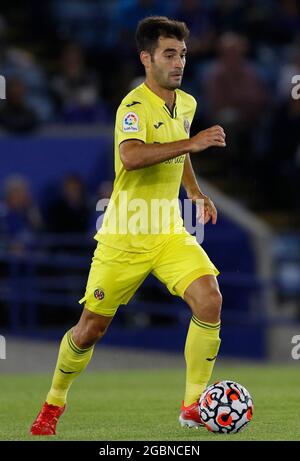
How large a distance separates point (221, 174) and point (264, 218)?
898 millimetres

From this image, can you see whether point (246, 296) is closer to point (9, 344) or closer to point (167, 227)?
point (9, 344)

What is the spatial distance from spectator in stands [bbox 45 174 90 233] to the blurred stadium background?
20 millimetres

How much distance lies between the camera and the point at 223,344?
16.4 metres

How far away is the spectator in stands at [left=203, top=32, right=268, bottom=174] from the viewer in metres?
17.3

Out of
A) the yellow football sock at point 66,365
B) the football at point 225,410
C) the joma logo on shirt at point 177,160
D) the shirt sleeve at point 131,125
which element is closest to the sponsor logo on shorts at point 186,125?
the joma logo on shirt at point 177,160

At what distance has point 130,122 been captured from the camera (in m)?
8.37

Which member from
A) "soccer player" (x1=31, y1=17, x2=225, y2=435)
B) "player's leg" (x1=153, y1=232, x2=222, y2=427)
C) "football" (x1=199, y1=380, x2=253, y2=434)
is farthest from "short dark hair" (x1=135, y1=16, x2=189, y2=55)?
"football" (x1=199, y1=380, x2=253, y2=434)

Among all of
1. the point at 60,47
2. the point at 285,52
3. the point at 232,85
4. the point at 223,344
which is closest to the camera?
the point at 223,344

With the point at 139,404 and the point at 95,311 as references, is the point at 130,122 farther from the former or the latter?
the point at 139,404

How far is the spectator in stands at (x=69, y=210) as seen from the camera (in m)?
16.6

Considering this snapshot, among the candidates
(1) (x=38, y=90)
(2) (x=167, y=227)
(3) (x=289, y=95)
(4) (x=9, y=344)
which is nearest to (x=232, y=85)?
(3) (x=289, y=95)

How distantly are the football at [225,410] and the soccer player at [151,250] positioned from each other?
24 centimetres

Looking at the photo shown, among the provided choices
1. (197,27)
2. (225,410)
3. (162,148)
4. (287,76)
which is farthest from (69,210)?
(225,410)

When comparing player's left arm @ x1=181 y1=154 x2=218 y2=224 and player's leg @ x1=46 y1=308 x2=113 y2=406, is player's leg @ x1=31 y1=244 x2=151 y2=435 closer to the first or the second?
player's leg @ x1=46 y1=308 x2=113 y2=406
